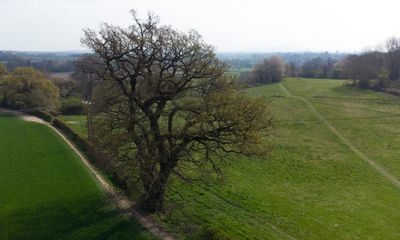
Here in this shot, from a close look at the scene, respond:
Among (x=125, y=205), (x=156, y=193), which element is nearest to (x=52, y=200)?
(x=125, y=205)

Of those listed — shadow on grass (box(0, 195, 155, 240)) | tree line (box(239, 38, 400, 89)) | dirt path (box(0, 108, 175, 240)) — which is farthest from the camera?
tree line (box(239, 38, 400, 89))

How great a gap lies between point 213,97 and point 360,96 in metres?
72.4

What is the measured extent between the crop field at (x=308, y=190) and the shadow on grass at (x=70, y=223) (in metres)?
3.47

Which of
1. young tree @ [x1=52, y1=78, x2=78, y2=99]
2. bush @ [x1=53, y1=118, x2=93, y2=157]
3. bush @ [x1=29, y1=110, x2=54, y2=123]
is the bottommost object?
bush @ [x1=53, y1=118, x2=93, y2=157]

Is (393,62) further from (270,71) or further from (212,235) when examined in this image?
(212,235)

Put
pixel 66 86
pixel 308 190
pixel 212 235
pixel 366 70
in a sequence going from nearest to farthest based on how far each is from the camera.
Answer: pixel 212 235, pixel 308 190, pixel 366 70, pixel 66 86

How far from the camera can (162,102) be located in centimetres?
2880

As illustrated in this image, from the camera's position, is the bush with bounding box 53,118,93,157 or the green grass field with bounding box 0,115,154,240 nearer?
the green grass field with bounding box 0,115,154,240

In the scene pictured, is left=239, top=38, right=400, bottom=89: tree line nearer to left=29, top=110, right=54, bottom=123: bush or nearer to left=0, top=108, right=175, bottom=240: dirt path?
left=29, top=110, right=54, bottom=123: bush

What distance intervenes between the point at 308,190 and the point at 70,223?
2304 cm

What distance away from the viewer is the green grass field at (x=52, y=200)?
87.7 ft

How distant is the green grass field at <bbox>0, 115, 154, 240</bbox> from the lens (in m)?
26.7

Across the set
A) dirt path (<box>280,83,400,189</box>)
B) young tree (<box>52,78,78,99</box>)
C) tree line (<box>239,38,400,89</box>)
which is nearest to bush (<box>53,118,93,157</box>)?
dirt path (<box>280,83,400,189</box>)

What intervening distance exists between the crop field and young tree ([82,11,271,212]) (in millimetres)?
2977
